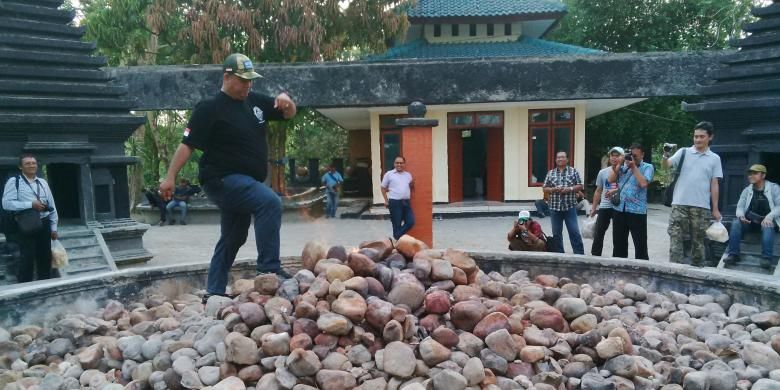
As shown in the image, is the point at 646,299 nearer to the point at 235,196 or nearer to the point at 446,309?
the point at 446,309

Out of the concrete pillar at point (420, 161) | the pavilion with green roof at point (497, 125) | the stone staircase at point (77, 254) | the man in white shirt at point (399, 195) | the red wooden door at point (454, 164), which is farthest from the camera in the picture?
the red wooden door at point (454, 164)

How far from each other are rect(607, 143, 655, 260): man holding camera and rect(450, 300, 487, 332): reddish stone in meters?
2.98

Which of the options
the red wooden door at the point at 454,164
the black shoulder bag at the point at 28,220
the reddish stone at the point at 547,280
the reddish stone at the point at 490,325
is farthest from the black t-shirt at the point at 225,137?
the red wooden door at the point at 454,164

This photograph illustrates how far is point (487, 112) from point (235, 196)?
10.1m

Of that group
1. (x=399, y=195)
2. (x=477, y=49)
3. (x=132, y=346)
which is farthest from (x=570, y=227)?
(x=477, y=49)

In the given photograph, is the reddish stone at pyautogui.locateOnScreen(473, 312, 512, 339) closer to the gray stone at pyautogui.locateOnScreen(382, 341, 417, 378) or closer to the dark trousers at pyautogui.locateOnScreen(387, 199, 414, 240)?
the gray stone at pyautogui.locateOnScreen(382, 341, 417, 378)

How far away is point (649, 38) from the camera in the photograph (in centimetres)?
1677

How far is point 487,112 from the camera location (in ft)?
41.7

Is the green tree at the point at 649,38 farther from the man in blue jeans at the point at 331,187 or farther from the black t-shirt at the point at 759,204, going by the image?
the black t-shirt at the point at 759,204

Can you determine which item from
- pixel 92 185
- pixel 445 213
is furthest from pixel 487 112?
pixel 92 185

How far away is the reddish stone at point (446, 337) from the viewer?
2822mm

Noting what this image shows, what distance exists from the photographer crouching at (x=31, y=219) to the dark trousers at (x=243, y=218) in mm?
2788

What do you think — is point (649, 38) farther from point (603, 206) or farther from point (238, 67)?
point (238, 67)

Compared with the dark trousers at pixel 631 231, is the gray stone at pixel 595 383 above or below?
below
